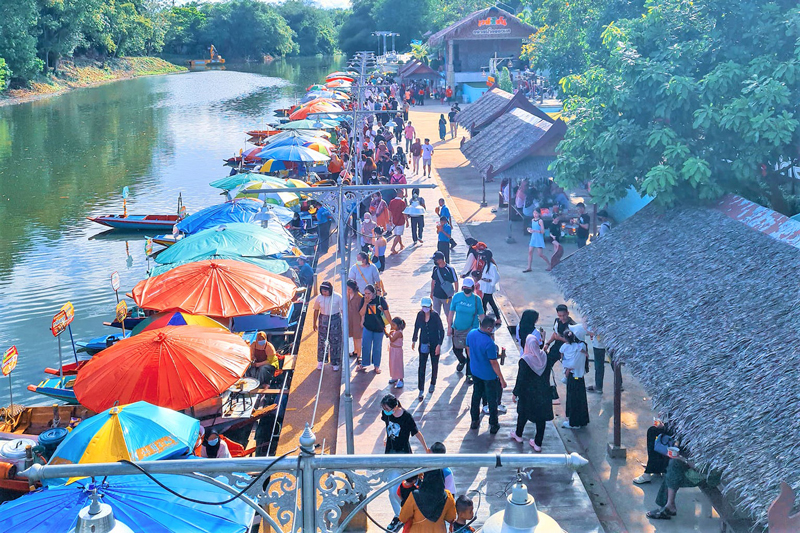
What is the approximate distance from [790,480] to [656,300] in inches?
158

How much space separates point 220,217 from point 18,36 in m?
46.2

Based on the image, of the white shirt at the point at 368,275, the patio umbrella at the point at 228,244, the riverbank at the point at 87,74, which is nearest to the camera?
the white shirt at the point at 368,275

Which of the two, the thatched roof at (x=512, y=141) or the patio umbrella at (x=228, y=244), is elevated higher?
the thatched roof at (x=512, y=141)

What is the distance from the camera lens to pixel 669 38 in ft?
47.0

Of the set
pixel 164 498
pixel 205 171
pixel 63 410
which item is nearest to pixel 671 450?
pixel 164 498

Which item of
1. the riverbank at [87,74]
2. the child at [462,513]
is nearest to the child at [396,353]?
the child at [462,513]

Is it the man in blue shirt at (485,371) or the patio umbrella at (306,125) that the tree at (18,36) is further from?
the man in blue shirt at (485,371)

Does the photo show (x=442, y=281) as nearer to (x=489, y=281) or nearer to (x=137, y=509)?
(x=489, y=281)

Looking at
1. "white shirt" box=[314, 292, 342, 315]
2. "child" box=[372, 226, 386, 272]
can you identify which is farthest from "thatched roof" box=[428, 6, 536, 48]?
"white shirt" box=[314, 292, 342, 315]

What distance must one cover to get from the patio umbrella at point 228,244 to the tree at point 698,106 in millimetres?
5861

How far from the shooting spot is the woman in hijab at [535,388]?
377 inches

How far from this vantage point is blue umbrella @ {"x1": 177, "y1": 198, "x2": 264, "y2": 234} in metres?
17.9

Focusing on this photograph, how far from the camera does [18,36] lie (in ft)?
184

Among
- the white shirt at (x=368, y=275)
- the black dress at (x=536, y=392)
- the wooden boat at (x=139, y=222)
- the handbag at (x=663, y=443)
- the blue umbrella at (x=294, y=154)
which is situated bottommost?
the wooden boat at (x=139, y=222)
